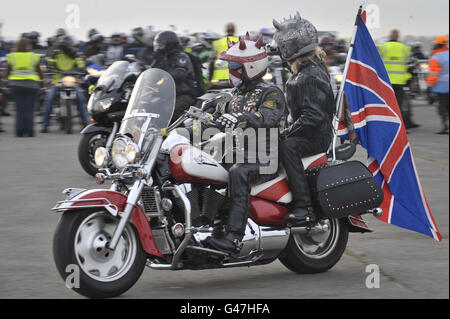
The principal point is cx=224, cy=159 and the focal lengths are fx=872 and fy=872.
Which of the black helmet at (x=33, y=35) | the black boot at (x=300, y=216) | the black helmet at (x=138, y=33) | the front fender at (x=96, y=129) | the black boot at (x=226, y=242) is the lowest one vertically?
the black helmet at (x=33, y=35)

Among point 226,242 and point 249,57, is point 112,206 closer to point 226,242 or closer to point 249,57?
point 226,242

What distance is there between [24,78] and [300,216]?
11279 millimetres

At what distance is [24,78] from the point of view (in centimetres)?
1673

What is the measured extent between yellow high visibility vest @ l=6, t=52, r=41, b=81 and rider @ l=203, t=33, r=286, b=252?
34.3ft

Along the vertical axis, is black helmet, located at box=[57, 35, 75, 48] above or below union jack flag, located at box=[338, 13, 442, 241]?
below

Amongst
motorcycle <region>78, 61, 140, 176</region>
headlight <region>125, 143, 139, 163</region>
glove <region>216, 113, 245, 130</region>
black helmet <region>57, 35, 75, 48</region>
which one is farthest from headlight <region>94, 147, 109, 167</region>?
black helmet <region>57, 35, 75, 48</region>

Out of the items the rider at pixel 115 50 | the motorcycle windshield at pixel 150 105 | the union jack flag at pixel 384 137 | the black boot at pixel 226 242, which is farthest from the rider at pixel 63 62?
the black boot at pixel 226 242

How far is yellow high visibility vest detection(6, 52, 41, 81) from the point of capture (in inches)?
648

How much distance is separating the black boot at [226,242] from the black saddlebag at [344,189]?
80cm

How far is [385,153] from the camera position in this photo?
7.68 meters

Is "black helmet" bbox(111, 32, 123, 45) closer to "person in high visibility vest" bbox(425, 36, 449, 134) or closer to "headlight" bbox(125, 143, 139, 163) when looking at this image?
"person in high visibility vest" bbox(425, 36, 449, 134)

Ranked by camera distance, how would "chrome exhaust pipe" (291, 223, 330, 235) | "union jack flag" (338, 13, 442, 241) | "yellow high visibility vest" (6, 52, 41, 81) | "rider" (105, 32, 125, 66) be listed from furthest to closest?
"rider" (105, 32, 125, 66)
"yellow high visibility vest" (6, 52, 41, 81)
"union jack flag" (338, 13, 442, 241)
"chrome exhaust pipe" (291, 223, 330, 235)

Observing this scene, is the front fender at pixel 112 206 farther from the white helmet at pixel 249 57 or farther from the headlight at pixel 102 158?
the white helmet at pixel 249 57

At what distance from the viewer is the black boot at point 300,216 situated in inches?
257
